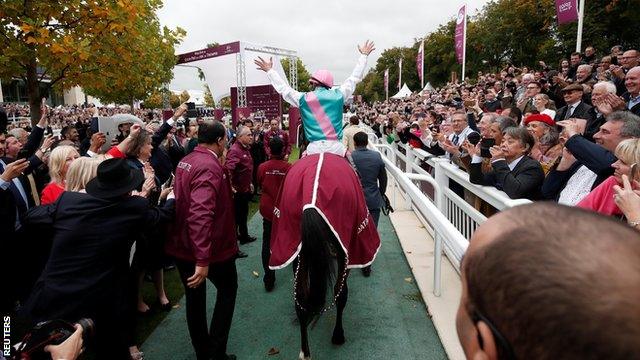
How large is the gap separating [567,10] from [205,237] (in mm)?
11772

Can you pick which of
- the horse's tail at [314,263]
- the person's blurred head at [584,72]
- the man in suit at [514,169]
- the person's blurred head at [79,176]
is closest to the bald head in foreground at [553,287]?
the horse's tail at [314,263]

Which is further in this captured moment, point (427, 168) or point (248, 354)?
point (427, 168)

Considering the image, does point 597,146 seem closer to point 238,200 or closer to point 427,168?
point 427,168

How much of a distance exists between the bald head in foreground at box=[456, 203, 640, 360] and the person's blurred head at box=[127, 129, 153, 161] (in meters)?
4.01

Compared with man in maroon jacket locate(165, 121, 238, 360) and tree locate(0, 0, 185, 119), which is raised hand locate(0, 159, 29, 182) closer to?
man in maroon jacket locate(165, 121, 238, 360)

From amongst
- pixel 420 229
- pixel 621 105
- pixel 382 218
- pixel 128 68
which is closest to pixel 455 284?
pixel 420 229

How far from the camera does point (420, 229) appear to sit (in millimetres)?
6168

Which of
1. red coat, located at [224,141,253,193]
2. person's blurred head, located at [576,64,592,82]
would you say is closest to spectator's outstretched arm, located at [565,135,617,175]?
red coat, located at [224,141,253,193]

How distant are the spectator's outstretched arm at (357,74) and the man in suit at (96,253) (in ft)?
6.79

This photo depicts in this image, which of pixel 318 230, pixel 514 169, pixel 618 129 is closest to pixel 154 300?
pixel 318 230

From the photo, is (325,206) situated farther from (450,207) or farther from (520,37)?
(520,37)

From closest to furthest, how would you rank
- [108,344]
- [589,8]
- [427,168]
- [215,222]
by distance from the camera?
[108,344] < [215,222] < [427,168] < [589,8]

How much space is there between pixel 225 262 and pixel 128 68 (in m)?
4.91

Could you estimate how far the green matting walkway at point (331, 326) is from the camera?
3.32m
